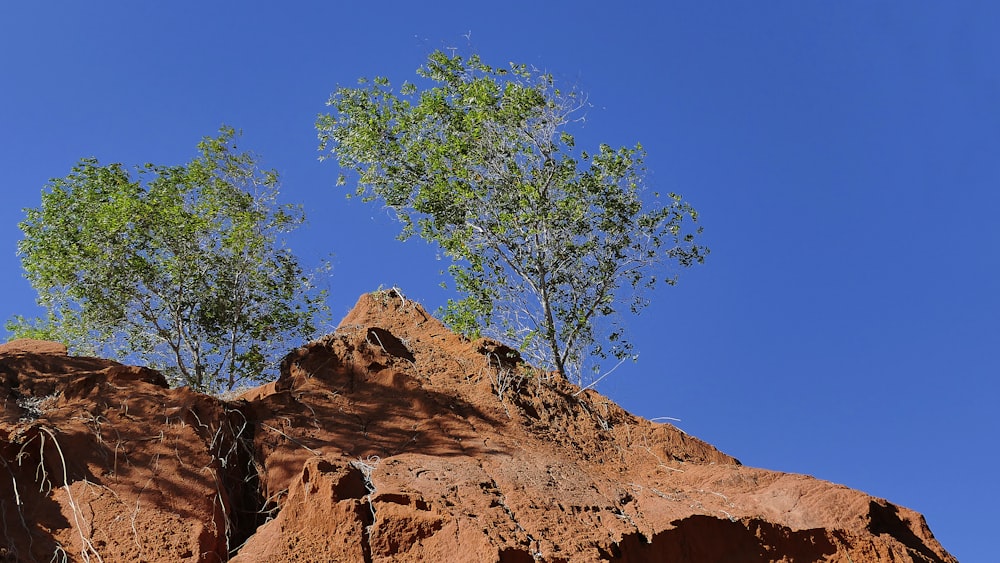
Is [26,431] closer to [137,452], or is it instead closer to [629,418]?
[137,452]

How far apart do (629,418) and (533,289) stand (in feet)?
29.8

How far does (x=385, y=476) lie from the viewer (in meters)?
8.00

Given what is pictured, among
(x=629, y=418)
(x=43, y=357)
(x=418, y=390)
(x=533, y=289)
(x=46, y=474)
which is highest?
(x=533, y=289)

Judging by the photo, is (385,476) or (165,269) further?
(165,269)

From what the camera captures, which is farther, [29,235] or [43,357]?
[29,235]

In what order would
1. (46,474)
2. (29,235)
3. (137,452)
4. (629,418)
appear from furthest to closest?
(29,235) → (629,418) → (137,452) → (46,474)

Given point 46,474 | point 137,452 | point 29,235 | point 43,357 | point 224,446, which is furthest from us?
point 29,235

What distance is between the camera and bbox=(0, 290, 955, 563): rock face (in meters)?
7.22

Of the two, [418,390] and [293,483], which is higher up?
[418,390]

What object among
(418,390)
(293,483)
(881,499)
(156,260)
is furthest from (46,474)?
(156,260)

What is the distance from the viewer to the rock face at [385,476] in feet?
23.7

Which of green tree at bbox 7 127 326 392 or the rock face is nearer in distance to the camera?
the rock face

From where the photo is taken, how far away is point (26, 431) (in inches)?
293

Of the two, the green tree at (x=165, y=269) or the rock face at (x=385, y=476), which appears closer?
the rock face at (x=385, y=476)
